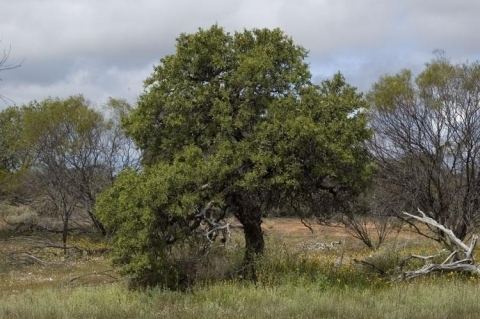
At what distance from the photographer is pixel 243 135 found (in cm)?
1284

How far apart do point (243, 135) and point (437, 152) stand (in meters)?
11.8

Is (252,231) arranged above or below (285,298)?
above

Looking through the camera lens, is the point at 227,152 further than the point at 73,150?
No

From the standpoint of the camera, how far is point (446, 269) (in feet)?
41.7

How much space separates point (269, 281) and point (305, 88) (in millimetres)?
3868

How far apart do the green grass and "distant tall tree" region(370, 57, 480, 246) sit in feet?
35.7

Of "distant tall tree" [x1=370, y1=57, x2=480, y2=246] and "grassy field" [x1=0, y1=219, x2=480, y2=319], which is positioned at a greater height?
"distant tall tree" [x1=370, y1=57, x2=480, y2=246]

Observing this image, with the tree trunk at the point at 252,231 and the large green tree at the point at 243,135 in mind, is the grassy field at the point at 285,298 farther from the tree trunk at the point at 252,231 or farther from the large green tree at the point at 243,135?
the large green tree at the point at 243,135

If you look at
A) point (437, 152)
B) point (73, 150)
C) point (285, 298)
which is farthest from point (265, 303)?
point (73, 150)

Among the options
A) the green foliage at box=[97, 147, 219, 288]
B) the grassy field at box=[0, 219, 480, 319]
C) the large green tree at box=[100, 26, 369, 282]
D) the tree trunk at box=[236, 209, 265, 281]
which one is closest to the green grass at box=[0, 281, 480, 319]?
the grassy field at box=[0, 219, 480, 319]

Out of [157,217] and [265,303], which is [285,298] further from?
[157,217]

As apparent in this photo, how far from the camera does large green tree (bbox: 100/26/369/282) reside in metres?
12.0

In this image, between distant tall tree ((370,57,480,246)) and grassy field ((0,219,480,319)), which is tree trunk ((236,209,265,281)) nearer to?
grassy field ((0,219,480,319))

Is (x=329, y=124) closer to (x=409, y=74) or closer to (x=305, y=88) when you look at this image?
(x=305, y=88)
